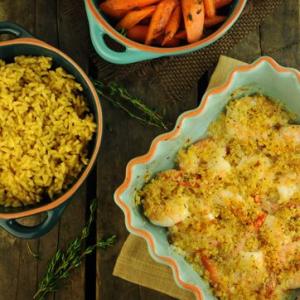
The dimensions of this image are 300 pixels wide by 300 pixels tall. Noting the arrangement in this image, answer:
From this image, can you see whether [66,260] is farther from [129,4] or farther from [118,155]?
[129,4]

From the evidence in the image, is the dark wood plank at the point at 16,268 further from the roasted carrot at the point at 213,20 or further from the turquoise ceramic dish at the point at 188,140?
the roasted carrot at the point at 213,20

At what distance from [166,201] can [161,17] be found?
42 cm

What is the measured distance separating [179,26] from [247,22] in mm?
249

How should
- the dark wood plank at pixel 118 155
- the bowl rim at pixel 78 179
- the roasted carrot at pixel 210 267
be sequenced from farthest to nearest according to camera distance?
the dark wood plank at pixel 118 155, the roasted carrot at pixel 210 267, the bowl rim at pixel 78 179

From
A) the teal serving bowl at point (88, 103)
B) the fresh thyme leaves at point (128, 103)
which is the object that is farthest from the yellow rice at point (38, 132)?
the fresh thyme leaves at point (128, 103)

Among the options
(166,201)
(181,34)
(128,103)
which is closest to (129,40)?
(181,34)

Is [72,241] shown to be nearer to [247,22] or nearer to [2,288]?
[2,288]

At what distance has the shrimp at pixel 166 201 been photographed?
1205 mm

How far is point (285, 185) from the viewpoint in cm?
124

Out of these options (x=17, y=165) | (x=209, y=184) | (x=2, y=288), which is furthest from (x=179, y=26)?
(x=2, y=288)

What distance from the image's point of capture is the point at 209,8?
121 centimetres

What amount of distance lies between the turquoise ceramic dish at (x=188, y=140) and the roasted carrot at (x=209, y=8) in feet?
0.47

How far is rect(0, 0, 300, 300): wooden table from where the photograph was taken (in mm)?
1352

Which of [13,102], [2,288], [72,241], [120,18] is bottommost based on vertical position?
[2,288]
